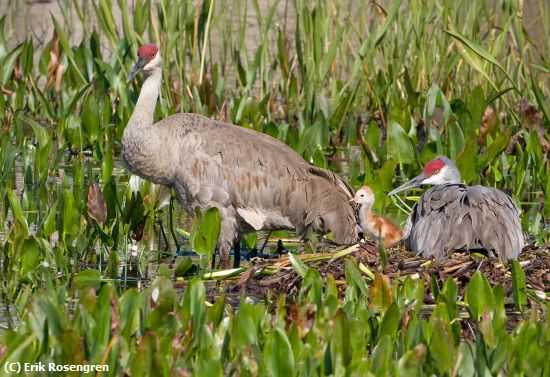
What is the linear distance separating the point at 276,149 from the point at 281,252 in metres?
0.66

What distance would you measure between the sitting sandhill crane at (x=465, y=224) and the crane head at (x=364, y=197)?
1.04 ft

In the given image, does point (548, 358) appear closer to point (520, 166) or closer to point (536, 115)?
point (520, 166)

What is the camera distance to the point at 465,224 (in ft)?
22.5

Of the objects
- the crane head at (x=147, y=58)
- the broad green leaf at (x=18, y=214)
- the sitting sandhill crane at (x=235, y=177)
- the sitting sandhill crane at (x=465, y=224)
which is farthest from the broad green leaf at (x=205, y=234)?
the crane head at (x=147, y=58)

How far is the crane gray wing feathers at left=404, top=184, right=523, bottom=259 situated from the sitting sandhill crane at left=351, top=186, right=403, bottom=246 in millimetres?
116

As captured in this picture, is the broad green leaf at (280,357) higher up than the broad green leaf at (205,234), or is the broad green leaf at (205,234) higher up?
the broad green leaf at (280,357)

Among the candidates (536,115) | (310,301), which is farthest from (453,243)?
(536,115)

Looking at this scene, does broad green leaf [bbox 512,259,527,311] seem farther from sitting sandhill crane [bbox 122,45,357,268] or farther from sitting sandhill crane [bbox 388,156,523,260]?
sitting sandhill crane [bbox 122,45,357,268]

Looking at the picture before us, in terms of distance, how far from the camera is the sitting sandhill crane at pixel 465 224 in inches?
266

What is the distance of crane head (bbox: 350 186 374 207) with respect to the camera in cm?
742

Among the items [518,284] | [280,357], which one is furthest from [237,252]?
[280,357]

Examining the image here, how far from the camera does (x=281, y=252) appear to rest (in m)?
7.66

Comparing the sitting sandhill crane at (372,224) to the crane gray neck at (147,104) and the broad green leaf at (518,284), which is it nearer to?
the broad green leaf at (518,284)

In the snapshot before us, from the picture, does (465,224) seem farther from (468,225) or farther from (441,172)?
(441,172)
